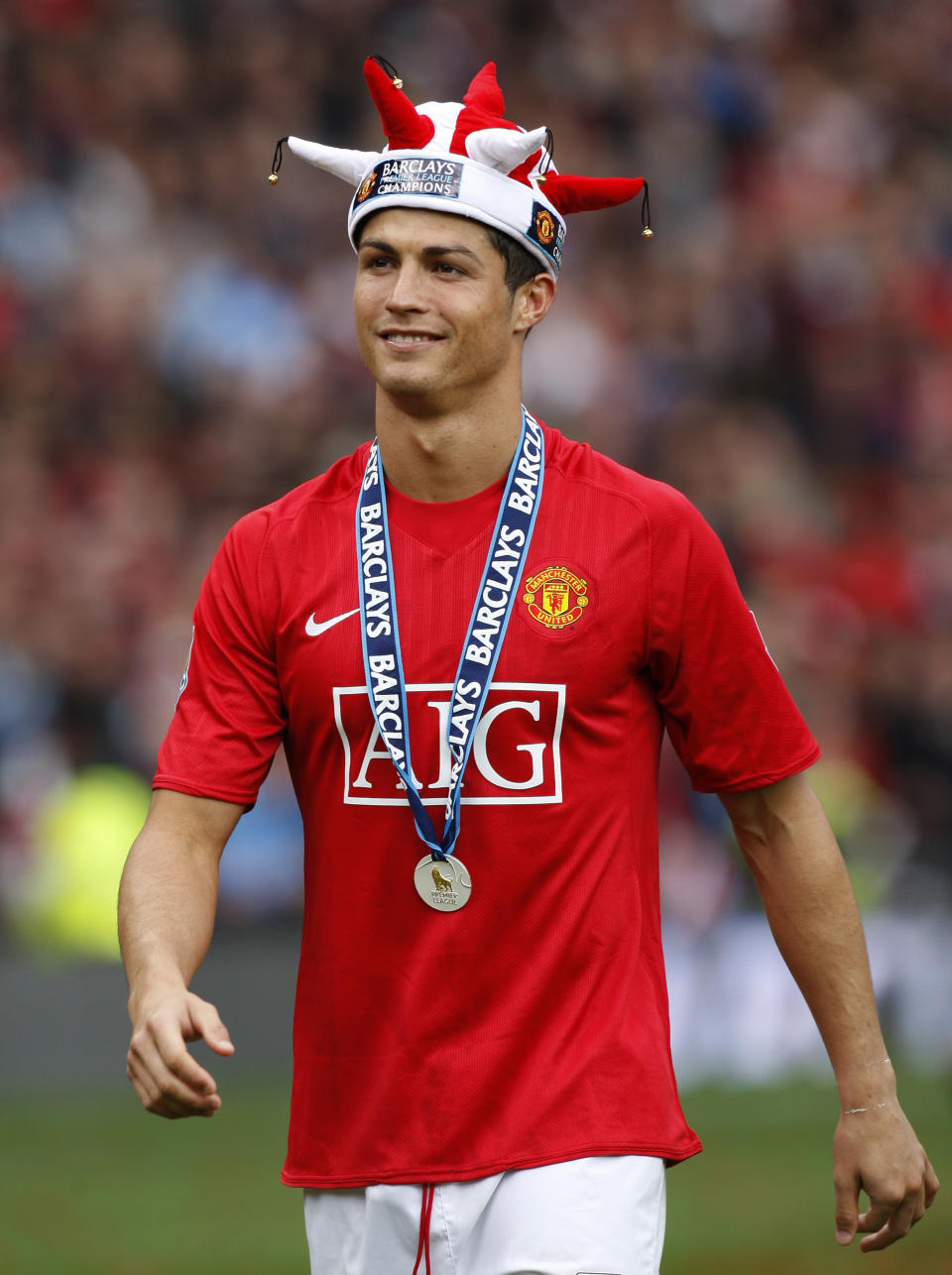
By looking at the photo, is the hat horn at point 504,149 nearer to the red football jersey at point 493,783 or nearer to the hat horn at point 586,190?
the hat horn at point 586,190

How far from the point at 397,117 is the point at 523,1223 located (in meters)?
2.13

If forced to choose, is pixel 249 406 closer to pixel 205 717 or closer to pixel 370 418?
pixel 370 418

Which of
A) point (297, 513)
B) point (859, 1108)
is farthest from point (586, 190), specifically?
point (859, 1108)

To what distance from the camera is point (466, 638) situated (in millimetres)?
3928

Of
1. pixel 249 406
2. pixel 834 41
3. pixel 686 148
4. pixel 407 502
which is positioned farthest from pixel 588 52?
pixel 407 502

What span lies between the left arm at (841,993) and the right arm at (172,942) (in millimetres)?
1035

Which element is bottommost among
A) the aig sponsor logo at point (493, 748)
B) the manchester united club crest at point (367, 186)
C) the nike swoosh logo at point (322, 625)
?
the aig sponsor logo at point (493, 748)

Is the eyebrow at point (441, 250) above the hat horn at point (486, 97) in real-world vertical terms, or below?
below

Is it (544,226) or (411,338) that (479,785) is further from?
(544,226)

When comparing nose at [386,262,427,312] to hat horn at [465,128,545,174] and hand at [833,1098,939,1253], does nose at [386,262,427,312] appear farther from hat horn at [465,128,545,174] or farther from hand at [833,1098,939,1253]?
hand at [833,1098,939,1253]

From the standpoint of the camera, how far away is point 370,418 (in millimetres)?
13281

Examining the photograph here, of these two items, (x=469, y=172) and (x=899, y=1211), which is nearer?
(x=899, y=1211)

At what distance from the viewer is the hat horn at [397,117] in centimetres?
416

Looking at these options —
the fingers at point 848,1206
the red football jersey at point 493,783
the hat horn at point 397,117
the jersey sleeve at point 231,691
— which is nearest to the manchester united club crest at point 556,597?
the red football jersey at point 493,783
